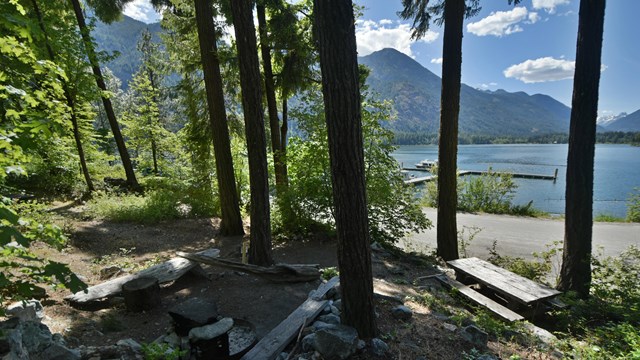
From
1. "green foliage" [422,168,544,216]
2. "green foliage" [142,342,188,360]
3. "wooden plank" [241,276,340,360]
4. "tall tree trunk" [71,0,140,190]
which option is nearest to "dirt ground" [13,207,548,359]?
"wooden plank" [241,276,340,360]

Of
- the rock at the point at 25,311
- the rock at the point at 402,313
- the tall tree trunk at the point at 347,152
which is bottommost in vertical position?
the rock at the point at 402,313

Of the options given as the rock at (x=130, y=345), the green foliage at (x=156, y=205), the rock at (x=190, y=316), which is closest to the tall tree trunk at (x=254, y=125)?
the rock at (x=190, y=316)

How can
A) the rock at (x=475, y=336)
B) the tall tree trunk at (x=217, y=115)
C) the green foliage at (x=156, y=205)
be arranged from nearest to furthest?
1. the rock at (x=475, y=336)
2. the tall tree trunk at (x=217, y=115)
3. the green foliage at (x=156, y=205)

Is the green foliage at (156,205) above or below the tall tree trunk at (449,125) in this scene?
below

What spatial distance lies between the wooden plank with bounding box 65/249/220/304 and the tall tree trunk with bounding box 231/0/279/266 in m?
0.90

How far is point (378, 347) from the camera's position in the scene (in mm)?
2922

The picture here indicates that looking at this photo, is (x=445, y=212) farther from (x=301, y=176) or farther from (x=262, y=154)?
(x=262, y=154)

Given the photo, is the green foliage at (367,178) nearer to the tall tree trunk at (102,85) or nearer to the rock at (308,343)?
the rock at (308,343)

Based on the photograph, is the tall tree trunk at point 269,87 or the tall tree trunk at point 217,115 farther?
the tall tree trunk at point 269,87

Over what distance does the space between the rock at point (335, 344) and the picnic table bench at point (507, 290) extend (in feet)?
8.88

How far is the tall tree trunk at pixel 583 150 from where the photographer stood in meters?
5.27

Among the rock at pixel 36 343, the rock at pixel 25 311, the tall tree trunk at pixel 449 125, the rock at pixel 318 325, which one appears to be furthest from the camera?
the tall tree trunk at pixel 449 125

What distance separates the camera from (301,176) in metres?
7.97

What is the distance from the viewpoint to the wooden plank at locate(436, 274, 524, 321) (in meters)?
4.35
